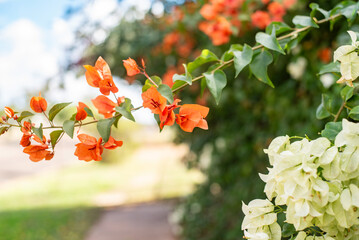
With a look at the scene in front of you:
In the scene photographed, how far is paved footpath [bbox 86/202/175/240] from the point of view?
4.43 metres

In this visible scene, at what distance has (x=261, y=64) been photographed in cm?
76

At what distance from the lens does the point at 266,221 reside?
58cm

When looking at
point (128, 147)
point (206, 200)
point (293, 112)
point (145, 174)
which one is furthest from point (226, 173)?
point (128, 147)

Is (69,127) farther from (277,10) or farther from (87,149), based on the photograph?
(277,10)

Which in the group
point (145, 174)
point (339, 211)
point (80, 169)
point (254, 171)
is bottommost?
point (339, 211)

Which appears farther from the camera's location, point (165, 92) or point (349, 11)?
point (349, 11)

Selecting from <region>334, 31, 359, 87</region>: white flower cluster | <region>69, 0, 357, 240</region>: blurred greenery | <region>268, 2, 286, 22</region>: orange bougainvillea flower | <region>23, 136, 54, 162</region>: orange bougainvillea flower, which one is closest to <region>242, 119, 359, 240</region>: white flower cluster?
<region>334, 31, 359, 87</region>: white flower cluster

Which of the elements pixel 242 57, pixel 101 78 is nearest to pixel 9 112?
pixel 101 78

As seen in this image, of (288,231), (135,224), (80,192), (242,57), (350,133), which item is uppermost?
(80,192)

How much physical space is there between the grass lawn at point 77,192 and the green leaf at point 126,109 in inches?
155

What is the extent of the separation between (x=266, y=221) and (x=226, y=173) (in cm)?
240

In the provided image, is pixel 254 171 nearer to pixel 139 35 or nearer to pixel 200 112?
pixel 139 35

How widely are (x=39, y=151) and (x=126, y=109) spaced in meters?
0.15

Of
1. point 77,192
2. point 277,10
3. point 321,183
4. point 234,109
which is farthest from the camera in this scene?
point 77,192
